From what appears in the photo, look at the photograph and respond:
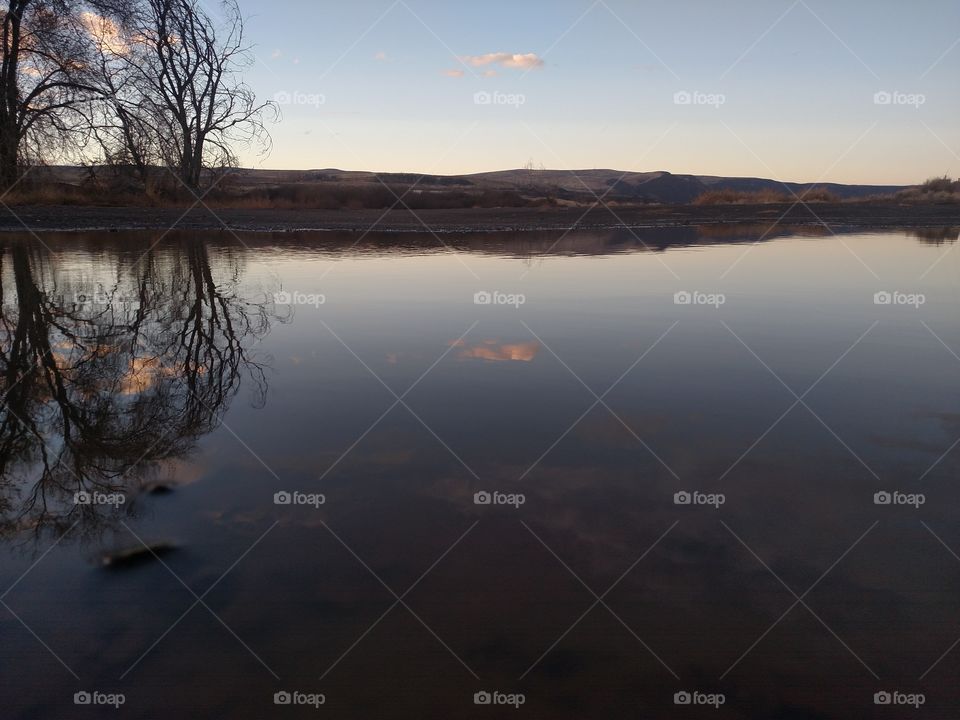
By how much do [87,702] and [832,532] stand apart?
12.8ft

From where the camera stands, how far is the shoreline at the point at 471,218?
Answer: 25297mm

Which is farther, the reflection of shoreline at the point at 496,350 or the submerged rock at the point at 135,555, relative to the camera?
the reflection of shoreline at the point at 496,350

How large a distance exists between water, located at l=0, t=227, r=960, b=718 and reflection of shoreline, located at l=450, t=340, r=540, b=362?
0.29 feet

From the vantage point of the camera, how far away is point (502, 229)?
90.2 feet

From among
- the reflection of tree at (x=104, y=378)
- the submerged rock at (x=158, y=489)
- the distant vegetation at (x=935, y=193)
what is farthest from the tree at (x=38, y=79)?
the distant vegetation at (x=935, y=193)

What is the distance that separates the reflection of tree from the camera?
15.4ft

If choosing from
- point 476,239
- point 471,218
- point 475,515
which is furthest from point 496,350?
point 471,218

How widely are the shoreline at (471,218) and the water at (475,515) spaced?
17.5 metres

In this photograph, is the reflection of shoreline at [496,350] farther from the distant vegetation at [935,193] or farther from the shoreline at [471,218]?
the distant vegetation at [935,193]

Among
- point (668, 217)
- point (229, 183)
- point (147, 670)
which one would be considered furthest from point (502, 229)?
point (147, 670)

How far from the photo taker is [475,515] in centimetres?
429

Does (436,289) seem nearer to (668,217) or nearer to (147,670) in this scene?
(147,670)

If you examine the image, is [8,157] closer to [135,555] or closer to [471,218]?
[471,218]

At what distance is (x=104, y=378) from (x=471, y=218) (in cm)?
2670
